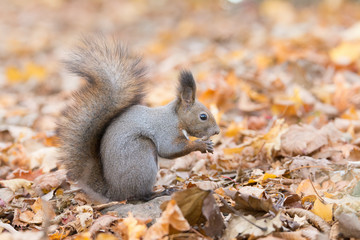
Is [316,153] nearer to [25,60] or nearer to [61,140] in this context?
[61,140]

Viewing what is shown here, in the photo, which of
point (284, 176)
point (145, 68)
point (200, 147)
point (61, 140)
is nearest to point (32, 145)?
point (61, 140)

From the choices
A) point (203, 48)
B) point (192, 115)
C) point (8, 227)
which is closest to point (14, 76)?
point (203, 48)

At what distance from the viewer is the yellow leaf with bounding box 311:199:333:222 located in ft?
6.07

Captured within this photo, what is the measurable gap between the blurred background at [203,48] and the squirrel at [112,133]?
0.44m

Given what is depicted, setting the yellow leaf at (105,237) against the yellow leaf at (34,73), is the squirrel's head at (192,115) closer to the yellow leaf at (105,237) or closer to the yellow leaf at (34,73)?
the yellow leaf at (105,237)

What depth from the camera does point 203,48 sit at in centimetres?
622

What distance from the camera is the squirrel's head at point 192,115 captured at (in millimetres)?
2469

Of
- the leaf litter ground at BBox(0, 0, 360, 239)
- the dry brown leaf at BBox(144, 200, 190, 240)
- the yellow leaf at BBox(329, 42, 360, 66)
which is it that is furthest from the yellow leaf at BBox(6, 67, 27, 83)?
the dry brown leaf at BBox(144, 200, 190, 240)

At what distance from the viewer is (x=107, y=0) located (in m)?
9.73

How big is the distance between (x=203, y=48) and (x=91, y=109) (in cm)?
414

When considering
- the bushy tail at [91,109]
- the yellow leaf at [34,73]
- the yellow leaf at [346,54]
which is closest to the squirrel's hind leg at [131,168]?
the bushy tail at [91,109]

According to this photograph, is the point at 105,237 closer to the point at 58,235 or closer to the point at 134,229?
the point at 134,229

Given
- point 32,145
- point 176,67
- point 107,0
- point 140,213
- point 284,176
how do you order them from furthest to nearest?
point 107,0, point 176,67, point 32,145, point 284,176, point 140,213

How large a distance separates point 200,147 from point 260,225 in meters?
0.71
